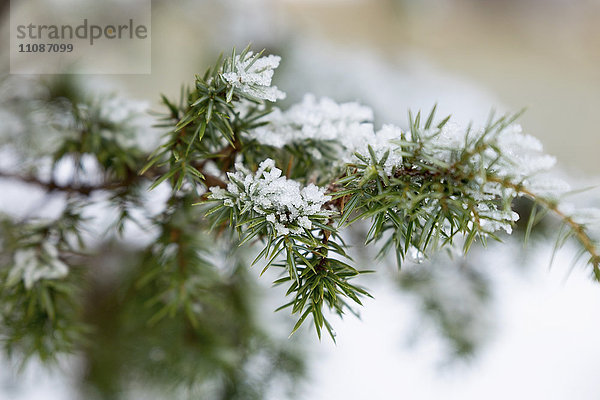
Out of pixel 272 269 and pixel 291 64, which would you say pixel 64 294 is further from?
pixel 291 64

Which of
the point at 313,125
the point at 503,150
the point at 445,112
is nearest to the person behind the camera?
the point at 503,150

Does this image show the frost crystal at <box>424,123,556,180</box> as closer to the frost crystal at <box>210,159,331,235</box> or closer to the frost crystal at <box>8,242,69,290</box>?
the frost crystal at <box>210,159,331,235</box>

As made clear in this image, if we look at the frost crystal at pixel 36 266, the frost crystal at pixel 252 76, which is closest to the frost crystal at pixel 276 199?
the frost crystal at pixel 252 76

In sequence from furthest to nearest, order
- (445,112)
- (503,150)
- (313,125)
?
(445,112), (313,125), (503,150)

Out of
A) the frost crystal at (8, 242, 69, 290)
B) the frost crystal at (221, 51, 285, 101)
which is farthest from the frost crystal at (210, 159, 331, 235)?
the frost crystal at (8, 242, 69, 290)

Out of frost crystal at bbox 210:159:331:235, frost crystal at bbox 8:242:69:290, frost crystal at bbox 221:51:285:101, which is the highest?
frost crystal at bbox 221:51:285:101

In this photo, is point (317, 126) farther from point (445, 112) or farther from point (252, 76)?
point (445, 112)

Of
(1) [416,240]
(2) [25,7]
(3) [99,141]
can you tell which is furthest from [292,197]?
(2) [25,7]

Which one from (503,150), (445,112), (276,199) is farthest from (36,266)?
(445,112)
